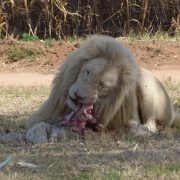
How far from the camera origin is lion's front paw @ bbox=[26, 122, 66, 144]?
19.7 ft

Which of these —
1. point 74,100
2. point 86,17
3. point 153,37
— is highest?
point 74,100

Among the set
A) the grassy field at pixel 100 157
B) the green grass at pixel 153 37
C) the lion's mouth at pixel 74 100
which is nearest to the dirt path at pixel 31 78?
the green grass at pixel 153 37

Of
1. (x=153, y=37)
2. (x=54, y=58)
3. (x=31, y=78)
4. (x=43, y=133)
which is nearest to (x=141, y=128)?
(x=43, y=133)

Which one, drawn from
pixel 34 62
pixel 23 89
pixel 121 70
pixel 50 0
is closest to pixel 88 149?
pixel 121 70

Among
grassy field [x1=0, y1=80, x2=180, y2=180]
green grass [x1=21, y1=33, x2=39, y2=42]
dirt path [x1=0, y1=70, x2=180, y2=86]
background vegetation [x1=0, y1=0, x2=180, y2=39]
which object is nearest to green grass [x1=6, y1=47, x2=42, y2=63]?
dirt path [x1=0, y1=70, x2=180, y2=86]

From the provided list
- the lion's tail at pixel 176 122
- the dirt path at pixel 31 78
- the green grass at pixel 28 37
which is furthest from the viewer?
the green grass at pixel 28 37

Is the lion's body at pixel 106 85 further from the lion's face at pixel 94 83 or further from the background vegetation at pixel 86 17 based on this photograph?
the background vegetation at pixel 86 17

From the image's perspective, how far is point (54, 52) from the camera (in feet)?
43.9

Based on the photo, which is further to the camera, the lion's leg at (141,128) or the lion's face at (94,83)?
the lion's leg at (141,128)

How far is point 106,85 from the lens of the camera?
6.10 meters

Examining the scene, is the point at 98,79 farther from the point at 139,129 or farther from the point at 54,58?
the point at 54,58

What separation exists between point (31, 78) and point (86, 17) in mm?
4053

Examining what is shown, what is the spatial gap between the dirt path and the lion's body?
15.6 ft

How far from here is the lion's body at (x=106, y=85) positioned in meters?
6.09
